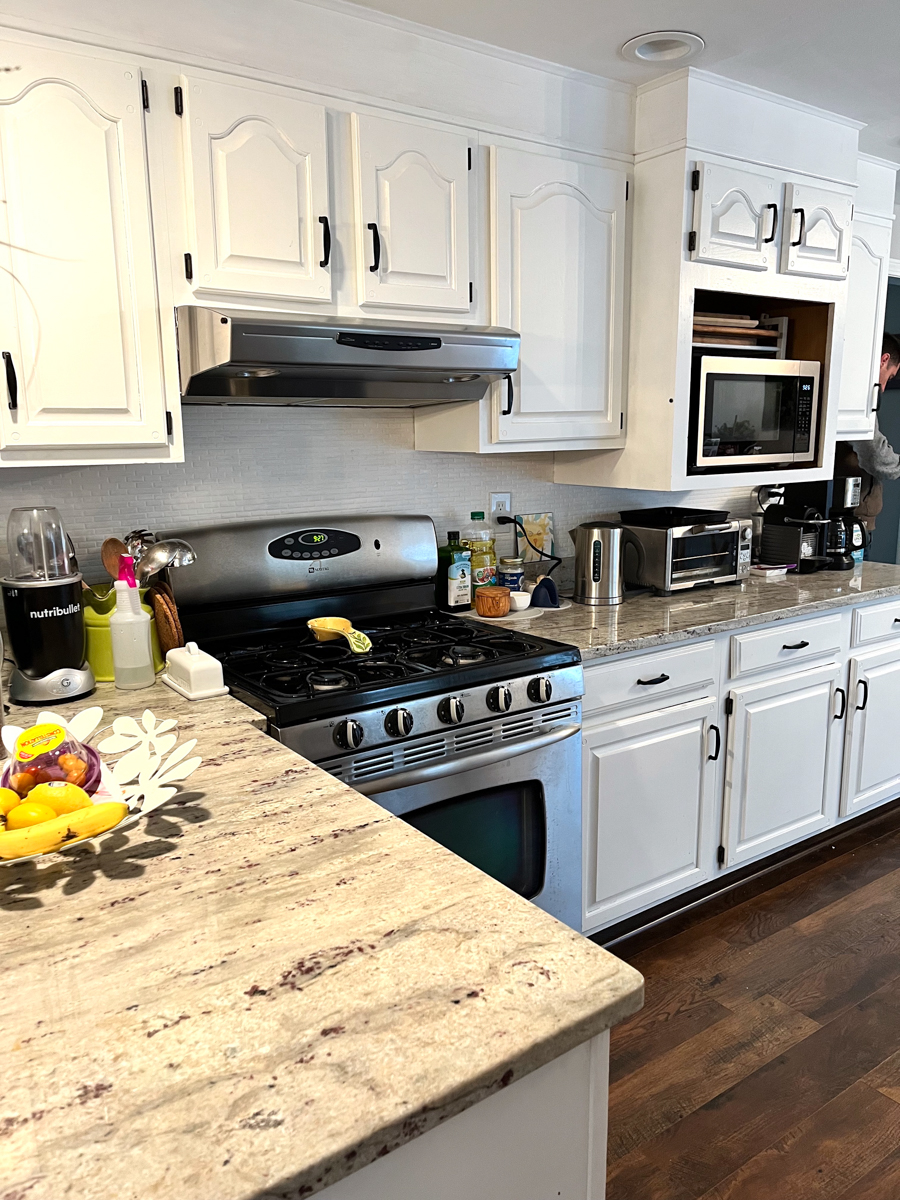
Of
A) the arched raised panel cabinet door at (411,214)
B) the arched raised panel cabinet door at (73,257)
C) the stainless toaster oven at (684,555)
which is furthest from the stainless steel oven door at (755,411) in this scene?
the arched raised panel cabinet door at (73,257)

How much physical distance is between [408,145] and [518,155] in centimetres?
36

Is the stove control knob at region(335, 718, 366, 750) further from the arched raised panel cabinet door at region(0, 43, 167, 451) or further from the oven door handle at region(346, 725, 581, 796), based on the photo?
the arched raised panel cabinet door at region(0, 43, 167, 451)

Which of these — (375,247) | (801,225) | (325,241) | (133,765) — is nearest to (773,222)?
(801,225)

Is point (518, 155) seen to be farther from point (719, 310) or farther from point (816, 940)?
point (816, 940)

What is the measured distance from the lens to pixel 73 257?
70.7 inches

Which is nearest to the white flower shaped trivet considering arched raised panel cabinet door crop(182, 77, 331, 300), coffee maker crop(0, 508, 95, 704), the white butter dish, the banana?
the banana

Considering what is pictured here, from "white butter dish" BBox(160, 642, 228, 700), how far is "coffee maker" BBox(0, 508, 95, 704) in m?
0.20

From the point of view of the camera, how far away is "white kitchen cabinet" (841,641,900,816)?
9.99ft

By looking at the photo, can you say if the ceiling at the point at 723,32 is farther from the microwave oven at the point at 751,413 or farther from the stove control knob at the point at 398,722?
the stove control knob at the point at 398,722

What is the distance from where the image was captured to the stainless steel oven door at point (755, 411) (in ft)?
8.95

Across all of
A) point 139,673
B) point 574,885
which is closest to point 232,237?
point 139,673

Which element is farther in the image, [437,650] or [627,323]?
[627,323]

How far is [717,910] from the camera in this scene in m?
2.73

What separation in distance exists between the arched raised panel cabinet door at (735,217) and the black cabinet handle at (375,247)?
101 cm
